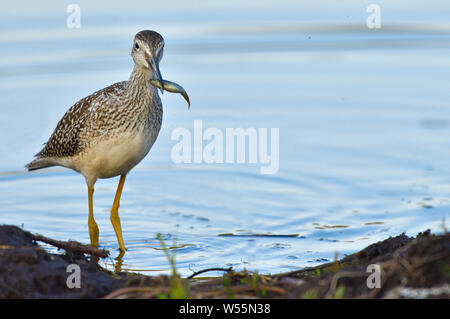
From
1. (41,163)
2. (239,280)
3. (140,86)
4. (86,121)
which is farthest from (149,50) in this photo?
(239,280)

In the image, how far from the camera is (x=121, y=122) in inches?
301

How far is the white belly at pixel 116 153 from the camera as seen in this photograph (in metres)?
7.62

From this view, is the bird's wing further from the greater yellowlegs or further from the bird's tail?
the bird's tail

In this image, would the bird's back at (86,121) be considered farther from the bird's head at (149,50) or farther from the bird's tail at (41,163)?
the bird's head at (149,50)

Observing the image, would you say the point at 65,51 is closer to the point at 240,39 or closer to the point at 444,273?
the point at 240,39

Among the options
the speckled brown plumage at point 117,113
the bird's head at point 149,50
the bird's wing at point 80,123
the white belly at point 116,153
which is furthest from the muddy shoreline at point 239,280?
the bird's head at point 149,50

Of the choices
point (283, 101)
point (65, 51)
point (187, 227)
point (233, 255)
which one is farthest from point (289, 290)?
point (65, 51)

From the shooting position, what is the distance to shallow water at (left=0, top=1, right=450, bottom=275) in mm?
8641

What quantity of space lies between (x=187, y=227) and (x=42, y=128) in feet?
11.3

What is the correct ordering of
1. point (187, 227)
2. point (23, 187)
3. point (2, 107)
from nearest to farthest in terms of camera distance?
point (187, 227), point (23, 187), point (2, 107)

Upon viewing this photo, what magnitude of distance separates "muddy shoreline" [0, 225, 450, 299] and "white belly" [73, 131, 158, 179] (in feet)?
6.08

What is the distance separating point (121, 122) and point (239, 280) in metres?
2.48

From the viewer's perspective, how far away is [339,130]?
37.0 ft

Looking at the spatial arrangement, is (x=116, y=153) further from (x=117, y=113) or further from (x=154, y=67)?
(x=154, y=67)
